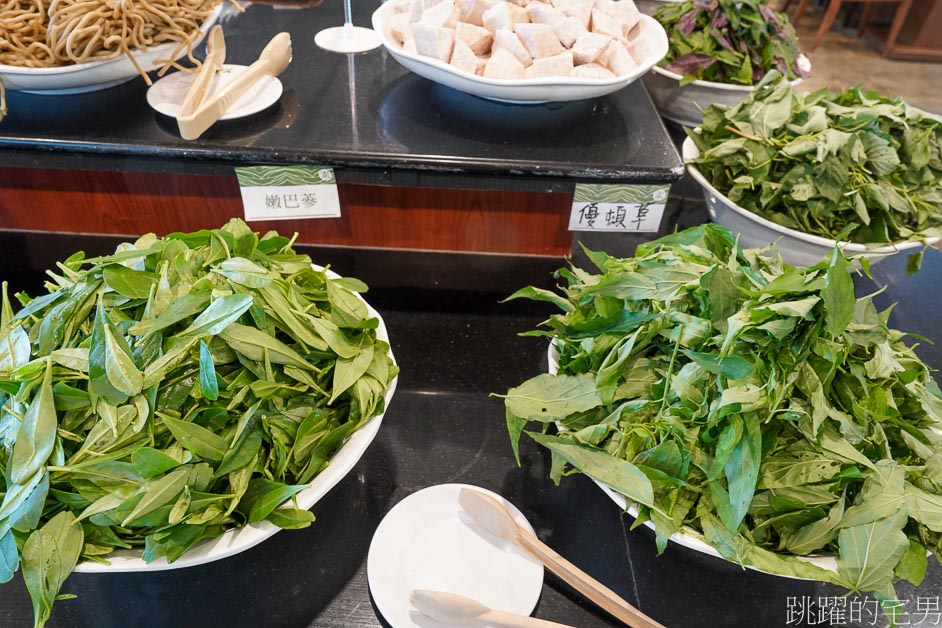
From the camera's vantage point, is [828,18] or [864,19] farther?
[864,19]

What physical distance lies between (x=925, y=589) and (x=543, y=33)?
0.84m

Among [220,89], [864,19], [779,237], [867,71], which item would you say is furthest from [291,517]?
[864,19]

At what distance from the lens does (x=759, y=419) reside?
587mm

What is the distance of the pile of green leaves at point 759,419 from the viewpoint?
1.87 ft

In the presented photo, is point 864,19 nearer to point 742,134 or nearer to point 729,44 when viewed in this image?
point 729,44

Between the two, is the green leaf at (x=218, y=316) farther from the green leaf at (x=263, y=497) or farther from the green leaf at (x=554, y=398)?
the green leaf at (x=554, y=398)

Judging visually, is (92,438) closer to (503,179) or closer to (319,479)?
(319,479)

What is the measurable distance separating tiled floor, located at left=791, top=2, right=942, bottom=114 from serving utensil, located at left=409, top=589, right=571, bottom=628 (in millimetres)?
3569

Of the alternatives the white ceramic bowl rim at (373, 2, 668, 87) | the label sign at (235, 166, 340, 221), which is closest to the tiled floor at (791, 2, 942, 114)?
the white ceramic bowl rim at (373, 2, 668, 87)

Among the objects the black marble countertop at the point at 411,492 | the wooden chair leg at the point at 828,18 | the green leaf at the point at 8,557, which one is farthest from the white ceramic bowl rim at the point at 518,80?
the wooden chair leg at the point at 828,18

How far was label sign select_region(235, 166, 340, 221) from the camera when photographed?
86cm

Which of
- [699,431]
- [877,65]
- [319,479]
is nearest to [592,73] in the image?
[699,431]

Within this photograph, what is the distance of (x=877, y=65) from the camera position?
151 inches

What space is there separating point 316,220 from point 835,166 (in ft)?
2.65
